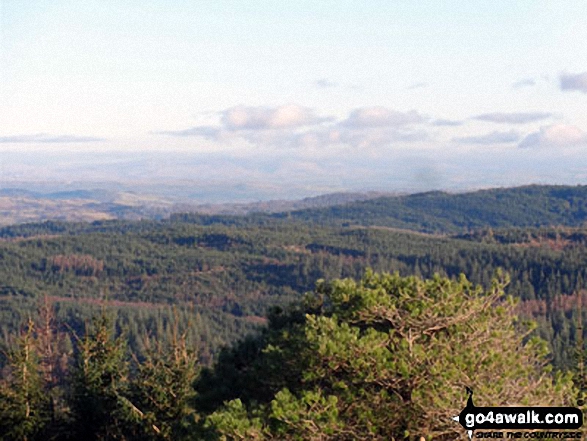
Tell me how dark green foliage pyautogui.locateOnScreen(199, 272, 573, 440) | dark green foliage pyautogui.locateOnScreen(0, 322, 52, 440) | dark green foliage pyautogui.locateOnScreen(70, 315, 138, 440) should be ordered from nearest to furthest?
dark green foliage pyautogui.locateOnScreen(199, 272, 573, 440), dark green foliage pyautogui.locateOnScreen(0, 322, 52, 440), dark green foliage pyautogui.locateOnScreen(70, 315, 138, 440)

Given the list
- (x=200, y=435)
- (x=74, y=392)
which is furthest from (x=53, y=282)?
(x=200, y=435)

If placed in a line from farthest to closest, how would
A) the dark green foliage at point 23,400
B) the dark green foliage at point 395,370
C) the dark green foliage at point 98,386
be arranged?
the dark green foliage at point 98,386, the dark green foliage at point 23,400, the dark green foliage at point 395,370

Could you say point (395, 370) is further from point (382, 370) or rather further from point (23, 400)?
point (23, 400)

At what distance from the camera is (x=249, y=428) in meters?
15.4

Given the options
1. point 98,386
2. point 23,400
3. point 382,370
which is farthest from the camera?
point 98,386

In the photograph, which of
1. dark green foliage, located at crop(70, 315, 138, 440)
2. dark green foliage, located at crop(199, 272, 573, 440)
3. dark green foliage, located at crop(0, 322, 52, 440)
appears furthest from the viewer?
dark green foliage, located at crop(70, 315, 138, 440)

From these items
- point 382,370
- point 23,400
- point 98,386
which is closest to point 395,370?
point 382,370

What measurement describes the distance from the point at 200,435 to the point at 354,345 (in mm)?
5408

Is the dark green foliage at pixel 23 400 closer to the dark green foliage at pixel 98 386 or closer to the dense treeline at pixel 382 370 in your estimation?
the dark green foliage at pixel 98 386

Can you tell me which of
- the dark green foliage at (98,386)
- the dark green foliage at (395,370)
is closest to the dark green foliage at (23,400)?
the dark green foliage at (98,386)

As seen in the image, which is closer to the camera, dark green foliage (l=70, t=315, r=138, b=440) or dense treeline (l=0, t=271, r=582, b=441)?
dense treeline (l=0, t=271, r=582, b=441)

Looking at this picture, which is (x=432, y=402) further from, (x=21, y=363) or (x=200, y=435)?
(x=21, y=363)

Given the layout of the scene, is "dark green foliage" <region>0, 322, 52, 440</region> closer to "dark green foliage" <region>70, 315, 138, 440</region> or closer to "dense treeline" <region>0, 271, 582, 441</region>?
"dark green foliage" <region>70, 315, 138, 440</region>

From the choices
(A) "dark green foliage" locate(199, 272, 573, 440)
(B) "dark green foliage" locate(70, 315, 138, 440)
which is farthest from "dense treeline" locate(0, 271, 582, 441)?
(B) "dark green foliage" locate(70, 315, 138, 440)
